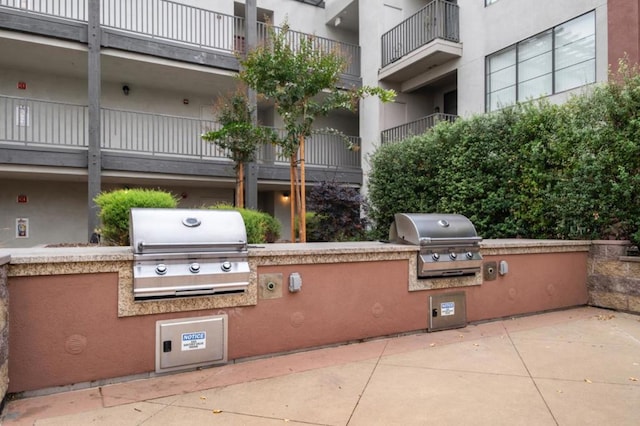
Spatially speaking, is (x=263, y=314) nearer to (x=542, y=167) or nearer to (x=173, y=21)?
(x=542, y=167)

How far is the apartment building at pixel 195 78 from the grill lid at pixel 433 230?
6.41m

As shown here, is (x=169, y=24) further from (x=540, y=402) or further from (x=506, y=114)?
(x=540, y=402)

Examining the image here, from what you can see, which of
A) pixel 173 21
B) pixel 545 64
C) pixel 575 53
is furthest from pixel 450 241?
pixel 173 21

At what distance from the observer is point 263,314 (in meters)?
3.88

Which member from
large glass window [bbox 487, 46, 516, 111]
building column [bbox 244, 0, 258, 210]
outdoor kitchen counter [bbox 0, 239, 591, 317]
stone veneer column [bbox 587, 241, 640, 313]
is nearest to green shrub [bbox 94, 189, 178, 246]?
outdoor kitchen counter [bbox 0, 239, 591, 317]

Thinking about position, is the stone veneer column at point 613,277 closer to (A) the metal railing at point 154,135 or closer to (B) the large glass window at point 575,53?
(B) the large glass window at point 575,53

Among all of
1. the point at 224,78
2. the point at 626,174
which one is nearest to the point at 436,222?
the point at 626,174

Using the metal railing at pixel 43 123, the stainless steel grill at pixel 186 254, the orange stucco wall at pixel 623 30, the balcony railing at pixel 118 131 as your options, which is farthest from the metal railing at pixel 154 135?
the orange stucco wall at pixel 623 30

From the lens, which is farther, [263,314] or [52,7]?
[52,7]

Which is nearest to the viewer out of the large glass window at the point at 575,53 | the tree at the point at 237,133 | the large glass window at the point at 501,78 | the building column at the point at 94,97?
the tree at the point at 237,133

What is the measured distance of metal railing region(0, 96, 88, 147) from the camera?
11406mm

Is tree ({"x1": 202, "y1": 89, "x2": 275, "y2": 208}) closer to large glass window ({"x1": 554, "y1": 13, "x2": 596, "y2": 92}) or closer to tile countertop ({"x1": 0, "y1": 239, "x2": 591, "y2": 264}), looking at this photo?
tile countertop ({"x1": 0, "y1": 239, "x2": 591, "y2": 264})

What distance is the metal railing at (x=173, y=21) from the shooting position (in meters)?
12.6

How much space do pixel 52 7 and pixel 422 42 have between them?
10.9 metres
